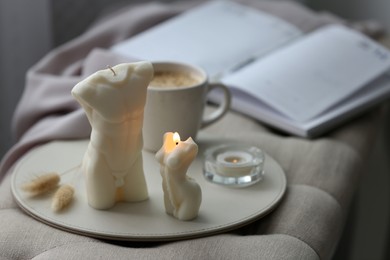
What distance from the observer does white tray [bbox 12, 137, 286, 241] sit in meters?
0.64

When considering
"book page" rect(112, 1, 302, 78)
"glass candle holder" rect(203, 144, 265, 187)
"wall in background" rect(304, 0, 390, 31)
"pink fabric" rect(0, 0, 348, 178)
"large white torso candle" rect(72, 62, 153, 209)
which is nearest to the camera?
"large white torso candle" rect(72, 62, 153, 209)

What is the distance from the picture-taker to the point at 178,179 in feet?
2.13

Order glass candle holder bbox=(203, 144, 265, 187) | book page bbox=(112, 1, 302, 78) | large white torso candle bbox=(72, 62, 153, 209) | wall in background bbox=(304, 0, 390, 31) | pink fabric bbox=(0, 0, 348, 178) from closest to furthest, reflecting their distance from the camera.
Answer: large white torso candle bbox=(72, 62, 153, 209) < glass candle holder bbox=(203, 144, 265, 187) < pink fabric bbox=(0, 0, 348, 178) < book page bbox=(112, 1, 302, 78) < wall in background bbox=(304, 0, 390, 31)

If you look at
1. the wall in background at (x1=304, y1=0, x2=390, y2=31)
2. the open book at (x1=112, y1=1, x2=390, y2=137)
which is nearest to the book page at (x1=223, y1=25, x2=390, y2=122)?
the open book at (x1=112, y1=1, x2=390, y2=137)

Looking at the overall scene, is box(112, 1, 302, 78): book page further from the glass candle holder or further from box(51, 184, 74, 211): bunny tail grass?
box(51, 184, 74, 211): bunny tail grass

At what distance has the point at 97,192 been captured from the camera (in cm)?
67

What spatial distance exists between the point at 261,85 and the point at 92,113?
0.37 m

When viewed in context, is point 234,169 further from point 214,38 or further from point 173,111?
point 214,38

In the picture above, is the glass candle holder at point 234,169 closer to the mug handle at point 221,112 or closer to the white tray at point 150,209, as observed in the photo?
the white tray at point 150,209

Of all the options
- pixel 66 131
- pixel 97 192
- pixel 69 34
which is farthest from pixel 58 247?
pixel 69 34

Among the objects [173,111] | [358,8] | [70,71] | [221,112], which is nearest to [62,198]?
[173,111]

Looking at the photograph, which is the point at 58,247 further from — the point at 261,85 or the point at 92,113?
the point at 261,85

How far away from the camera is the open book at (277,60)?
3.11 feet

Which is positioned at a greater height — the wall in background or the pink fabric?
the pink fabric
